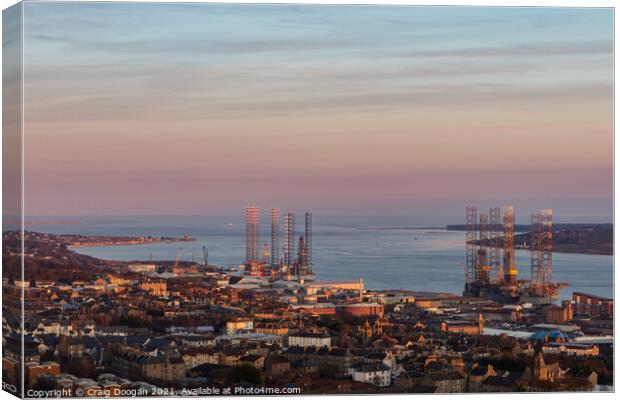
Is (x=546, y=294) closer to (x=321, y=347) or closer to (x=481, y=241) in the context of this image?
(x=481, y=241)

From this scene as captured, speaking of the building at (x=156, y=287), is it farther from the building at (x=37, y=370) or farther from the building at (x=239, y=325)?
the building at (x=37, y=370)

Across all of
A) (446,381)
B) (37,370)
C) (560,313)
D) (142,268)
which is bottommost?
(446,381)

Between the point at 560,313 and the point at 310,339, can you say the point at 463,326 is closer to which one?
the point at 560,313

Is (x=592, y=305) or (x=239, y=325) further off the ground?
(x=592, y=305)

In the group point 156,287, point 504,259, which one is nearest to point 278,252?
point 156,287

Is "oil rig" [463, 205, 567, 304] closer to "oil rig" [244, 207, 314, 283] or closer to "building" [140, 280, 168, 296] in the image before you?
"oil rig" [244, 207, 314, 283]

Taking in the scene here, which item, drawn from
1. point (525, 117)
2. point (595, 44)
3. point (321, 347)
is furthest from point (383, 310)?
point (595, 44)

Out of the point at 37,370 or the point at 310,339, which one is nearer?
the point at 37,370

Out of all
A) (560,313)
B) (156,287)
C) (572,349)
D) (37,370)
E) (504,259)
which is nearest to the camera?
(37,370)
